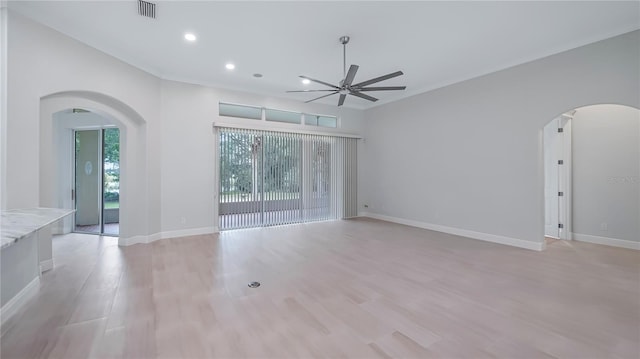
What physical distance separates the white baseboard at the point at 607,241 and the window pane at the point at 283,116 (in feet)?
21.5

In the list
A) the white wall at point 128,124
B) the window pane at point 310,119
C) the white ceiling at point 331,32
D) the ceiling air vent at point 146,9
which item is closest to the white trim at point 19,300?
the white wall at point 128,124

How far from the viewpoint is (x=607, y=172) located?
513 centimetres

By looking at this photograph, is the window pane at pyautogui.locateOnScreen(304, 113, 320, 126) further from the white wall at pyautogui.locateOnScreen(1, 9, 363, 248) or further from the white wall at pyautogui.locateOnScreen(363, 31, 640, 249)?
the white wall at pyautogui.locateOnScreen(363, 31, 640, 249)

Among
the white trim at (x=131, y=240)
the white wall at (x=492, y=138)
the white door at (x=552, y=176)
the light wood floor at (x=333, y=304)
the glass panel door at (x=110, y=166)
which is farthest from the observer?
the glass panel door at (x=110, y=166)

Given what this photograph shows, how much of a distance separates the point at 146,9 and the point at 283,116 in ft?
13.1

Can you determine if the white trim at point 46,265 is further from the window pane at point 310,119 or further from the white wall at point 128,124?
the window pane at point 310,119

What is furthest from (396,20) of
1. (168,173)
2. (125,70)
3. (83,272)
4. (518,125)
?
(83,272)

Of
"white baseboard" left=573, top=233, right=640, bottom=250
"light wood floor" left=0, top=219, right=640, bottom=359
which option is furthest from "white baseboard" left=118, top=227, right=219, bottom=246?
"white baseboard" left=573, top=233, right=640, bottom=250

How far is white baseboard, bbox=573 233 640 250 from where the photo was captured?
4.81 metres

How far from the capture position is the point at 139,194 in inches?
203

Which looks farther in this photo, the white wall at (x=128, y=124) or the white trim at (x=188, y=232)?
the white trim at (x=188, y=232)

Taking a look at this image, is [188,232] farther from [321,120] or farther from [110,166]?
[321,120]

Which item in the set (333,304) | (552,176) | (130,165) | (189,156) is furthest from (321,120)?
(333,304)

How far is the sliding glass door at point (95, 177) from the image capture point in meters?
6.28
